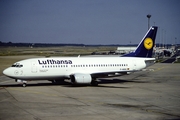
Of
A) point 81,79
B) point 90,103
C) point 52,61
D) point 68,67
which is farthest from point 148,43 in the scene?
point 90,103

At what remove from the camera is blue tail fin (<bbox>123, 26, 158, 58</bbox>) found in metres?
47.2

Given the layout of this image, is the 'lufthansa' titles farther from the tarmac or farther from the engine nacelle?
the tarmac

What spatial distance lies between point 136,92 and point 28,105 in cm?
1394

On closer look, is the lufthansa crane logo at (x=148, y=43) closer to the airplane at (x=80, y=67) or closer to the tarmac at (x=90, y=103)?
the airplane at (x=80, y=67)

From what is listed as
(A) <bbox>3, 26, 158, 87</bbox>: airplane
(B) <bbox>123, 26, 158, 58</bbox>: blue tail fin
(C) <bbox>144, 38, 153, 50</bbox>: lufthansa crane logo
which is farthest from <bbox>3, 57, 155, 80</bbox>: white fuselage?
(C) <bbox>144, 38, 153, 50</bbox>: lufthansa crane logo

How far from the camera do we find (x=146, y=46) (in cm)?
4750

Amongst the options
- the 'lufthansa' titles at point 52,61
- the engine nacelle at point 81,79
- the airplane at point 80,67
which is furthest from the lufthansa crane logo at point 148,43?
the 'lufthansa' titles at point 52,61

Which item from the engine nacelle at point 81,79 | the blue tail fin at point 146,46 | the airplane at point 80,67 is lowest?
the engine nacelle at point 81,79

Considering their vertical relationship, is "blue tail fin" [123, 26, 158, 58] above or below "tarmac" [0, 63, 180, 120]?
above

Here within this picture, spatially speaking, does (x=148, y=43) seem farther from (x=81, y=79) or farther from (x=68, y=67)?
(x=68, y=67)

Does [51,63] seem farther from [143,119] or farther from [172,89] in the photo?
[143,119]

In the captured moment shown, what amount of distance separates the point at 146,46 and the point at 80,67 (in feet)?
40.1

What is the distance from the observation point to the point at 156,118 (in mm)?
22359

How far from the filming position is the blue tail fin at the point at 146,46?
4716 cm
